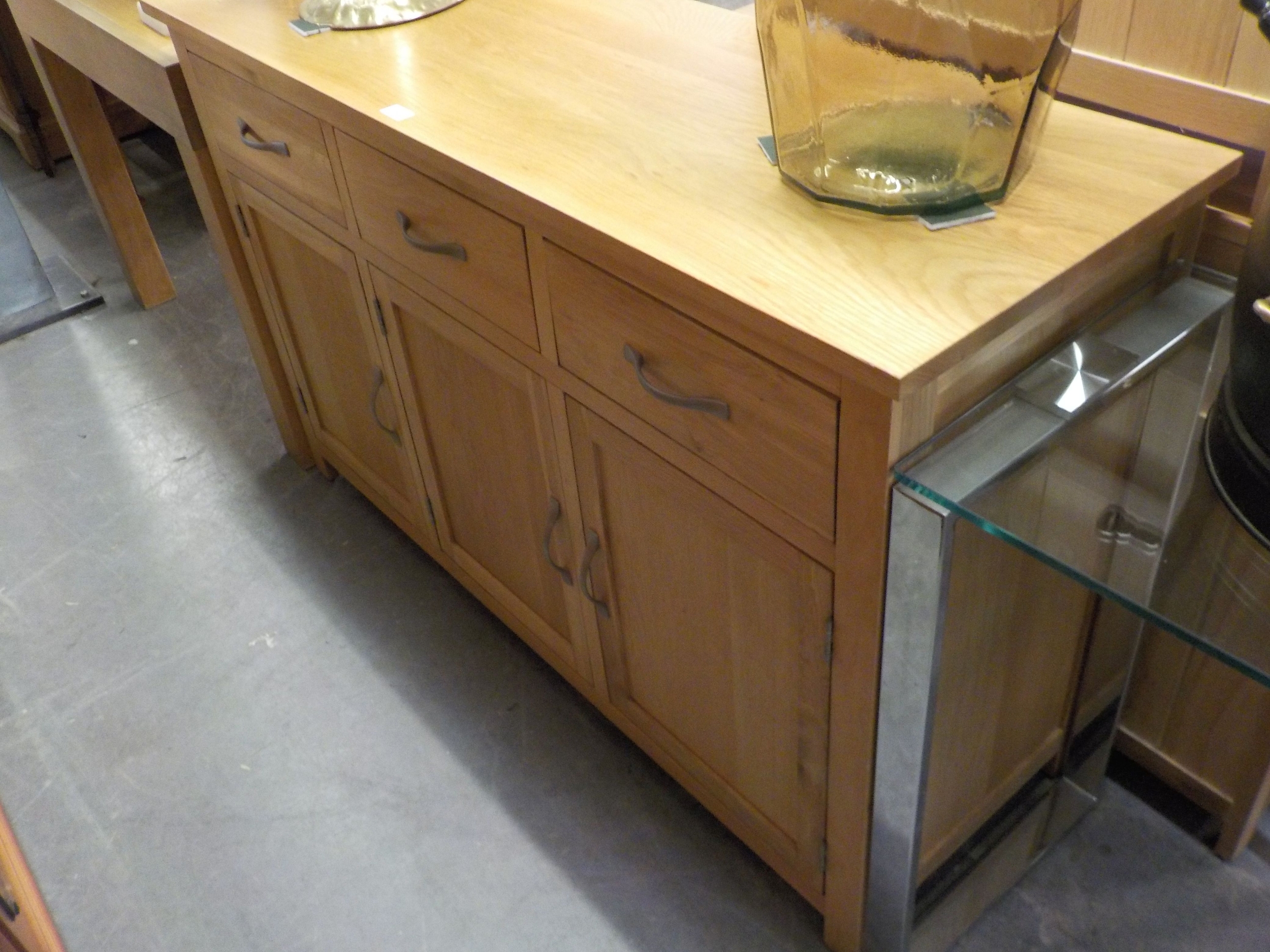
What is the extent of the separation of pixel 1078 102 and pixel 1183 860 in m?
0.90

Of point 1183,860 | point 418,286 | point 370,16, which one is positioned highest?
point 370,16

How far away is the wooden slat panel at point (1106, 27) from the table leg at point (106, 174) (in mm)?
2032

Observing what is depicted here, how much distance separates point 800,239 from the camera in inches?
33.7

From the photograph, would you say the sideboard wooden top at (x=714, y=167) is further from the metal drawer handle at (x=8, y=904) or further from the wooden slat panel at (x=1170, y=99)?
the metal drawer handle at (x=8, y=904)

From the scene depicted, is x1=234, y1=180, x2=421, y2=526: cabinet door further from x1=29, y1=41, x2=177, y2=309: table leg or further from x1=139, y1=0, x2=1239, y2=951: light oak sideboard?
x1=29, y1=41, x2=177, y2=309: table leg

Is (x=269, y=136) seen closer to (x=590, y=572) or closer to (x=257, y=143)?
(x=257, y=143)

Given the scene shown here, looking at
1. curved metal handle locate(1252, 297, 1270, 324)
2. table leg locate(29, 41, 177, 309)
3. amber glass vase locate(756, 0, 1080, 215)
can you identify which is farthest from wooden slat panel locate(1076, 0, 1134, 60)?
table leg locate(29, 41, 177, 309)

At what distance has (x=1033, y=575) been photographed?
101 cm

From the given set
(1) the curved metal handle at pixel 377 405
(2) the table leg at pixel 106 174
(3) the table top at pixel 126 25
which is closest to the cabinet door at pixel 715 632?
(1) the curved metal handle at pixel 377 405

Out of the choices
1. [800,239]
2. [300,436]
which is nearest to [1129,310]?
[800,239]

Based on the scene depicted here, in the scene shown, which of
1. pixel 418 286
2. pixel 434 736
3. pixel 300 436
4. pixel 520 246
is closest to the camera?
pixel 520 246

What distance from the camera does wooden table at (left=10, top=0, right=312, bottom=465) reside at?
165 cm

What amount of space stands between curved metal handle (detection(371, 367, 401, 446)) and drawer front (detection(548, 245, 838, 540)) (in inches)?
20.5

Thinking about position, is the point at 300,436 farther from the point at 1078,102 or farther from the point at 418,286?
the point at 1078,102
